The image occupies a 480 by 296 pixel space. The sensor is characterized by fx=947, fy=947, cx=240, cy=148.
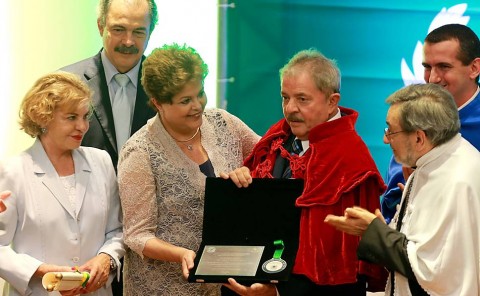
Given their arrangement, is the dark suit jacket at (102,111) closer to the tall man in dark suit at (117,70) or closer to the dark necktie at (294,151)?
the tall man in dark suit at (117,70)

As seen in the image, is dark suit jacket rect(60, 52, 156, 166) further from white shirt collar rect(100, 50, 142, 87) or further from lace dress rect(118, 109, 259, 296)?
lace dress rect(118, 109, 259, 296)

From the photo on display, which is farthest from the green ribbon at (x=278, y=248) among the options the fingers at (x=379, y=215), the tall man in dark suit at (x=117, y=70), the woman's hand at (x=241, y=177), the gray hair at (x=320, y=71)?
the tall man in dark suit at (x=117, y=70)

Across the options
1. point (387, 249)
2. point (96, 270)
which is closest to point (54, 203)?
point (96, 270)

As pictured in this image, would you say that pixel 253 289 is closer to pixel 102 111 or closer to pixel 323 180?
pixel 323 180

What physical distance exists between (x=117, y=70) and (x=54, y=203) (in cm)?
103

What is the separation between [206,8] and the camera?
5.62 m

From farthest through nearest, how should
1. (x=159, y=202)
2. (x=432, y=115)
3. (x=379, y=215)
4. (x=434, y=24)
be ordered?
1. (x=434, y=24)
2. (x=159, y=202)
3. (x=379, y=215)
4. (x=432, y=115)

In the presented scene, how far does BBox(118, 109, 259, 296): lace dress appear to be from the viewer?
155 inches

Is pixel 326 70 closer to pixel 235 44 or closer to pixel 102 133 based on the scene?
pixel 102 133

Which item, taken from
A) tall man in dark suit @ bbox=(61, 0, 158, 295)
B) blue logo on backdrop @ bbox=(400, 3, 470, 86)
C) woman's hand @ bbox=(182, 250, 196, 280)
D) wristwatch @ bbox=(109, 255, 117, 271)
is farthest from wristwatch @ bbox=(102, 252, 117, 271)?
blue logo on backdrop @ bbox=(400, 3, 470, 86)

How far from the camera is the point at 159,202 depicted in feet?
13.1

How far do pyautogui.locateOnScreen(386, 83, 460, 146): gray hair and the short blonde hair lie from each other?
1386 mm

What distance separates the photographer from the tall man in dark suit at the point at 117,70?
15.1 ft

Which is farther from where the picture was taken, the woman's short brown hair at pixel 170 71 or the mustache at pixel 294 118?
the woman's short brown hair at pixel 170 71
